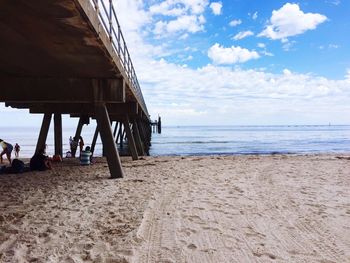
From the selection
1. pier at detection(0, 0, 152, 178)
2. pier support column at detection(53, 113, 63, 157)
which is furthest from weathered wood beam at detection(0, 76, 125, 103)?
pier support column at detection(53, 113, 63, 157)

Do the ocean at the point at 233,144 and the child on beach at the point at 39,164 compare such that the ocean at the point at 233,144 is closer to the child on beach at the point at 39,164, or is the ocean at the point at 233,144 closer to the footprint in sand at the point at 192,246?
the child on beach at the point at 39,164

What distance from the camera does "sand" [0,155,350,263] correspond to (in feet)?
15.6

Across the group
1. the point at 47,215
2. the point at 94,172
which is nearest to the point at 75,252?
the point at 47,215

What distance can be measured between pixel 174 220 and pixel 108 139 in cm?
555

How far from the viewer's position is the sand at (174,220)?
4.76m

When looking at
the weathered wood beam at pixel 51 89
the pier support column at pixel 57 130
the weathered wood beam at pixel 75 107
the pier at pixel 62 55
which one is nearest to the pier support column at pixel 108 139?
the pier at pixel 62 55

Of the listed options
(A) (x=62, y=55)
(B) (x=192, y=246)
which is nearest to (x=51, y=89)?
(A) (x=62, y=55)

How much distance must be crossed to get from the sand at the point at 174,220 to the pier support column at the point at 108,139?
728 millimetres

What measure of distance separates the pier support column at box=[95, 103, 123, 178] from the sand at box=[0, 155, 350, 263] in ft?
2.39

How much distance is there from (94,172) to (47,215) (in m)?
6.36

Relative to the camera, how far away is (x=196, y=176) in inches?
469

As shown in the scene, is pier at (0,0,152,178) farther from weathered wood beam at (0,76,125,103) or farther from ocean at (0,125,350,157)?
ocean at (0,125,350,157)

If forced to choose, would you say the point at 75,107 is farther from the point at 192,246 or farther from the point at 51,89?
the point at 192,246

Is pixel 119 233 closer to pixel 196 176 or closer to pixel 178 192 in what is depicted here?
pixel 178 192
